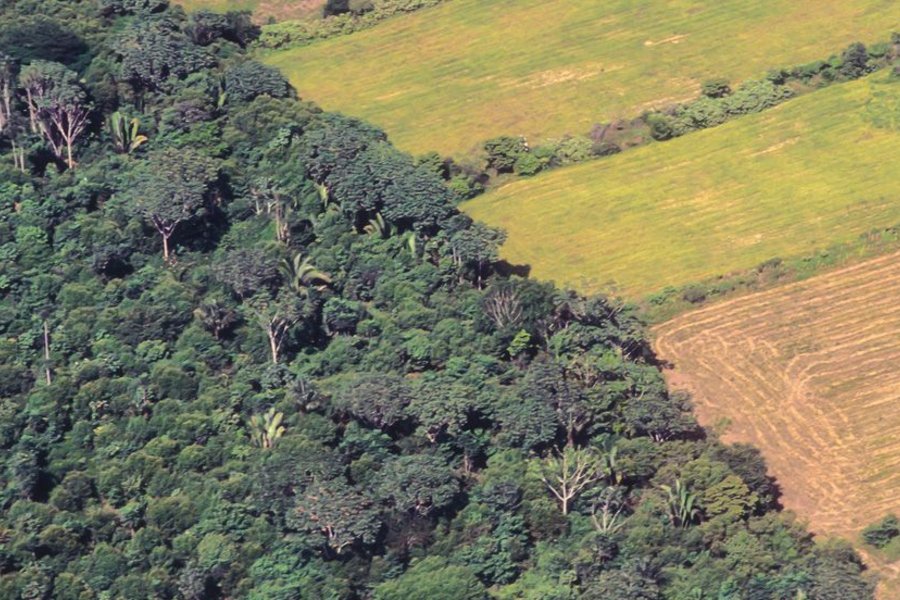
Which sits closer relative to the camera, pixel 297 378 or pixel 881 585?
pixel 881 585

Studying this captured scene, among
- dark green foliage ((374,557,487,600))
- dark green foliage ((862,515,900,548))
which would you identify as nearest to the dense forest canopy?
dark green foliage ((374,557,487,600))

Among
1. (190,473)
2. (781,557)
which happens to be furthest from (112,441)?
(781,557)

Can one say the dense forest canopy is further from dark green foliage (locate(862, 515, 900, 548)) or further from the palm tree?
dark green foliage (locate(862, 515, 900, 548))

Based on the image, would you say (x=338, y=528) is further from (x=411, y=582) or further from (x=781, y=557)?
(x=781, y=557)

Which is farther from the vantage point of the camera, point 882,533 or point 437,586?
point 882,533

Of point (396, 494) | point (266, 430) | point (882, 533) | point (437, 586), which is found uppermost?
point (266, 430)

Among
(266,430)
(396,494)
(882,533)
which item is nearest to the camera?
(396,494)

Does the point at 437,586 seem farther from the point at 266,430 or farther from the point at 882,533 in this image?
the point at 882,533

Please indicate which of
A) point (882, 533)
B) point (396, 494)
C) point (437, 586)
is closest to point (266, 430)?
point (396, 494)

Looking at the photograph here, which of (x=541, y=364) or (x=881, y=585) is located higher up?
(x=541, y=364)
